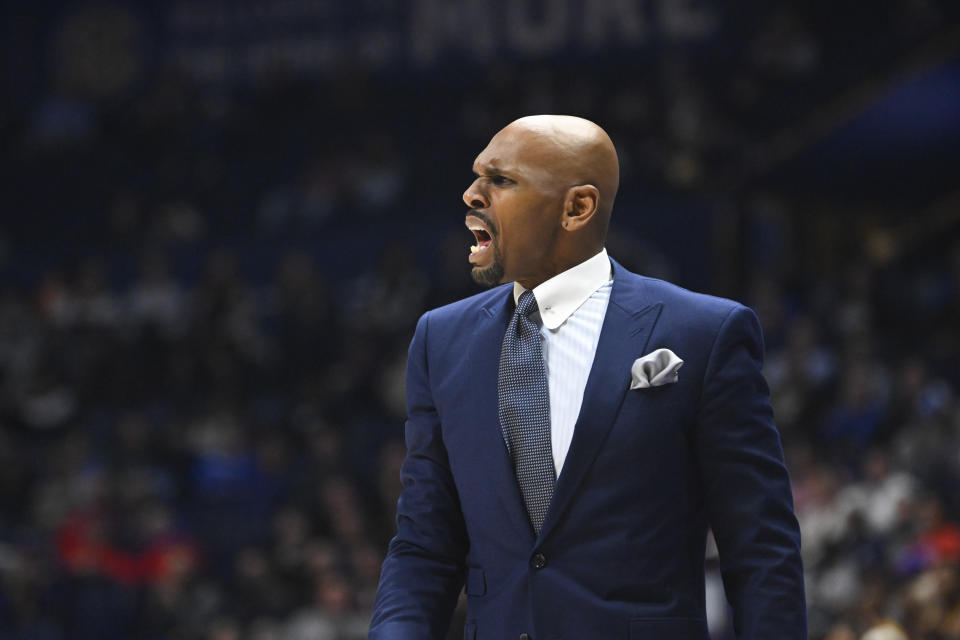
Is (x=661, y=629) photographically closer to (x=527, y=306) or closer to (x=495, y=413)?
(x=495, y=413)

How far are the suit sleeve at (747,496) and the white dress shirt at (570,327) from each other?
21 centimetres

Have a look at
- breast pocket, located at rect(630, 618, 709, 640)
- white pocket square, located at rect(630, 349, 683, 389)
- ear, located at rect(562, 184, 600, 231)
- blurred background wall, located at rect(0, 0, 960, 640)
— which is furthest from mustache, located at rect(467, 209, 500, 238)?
blurred background wall, located at rect(0, 0, 960, 640)

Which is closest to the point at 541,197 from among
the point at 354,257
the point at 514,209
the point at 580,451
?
the point at 514,209

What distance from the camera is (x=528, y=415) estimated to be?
2084mm

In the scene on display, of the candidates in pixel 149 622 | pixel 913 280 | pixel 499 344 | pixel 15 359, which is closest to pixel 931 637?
pixel 499 344

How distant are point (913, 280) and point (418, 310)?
4014 millimetres

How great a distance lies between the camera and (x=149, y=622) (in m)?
8.07

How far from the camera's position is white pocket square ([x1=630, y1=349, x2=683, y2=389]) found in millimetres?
2021

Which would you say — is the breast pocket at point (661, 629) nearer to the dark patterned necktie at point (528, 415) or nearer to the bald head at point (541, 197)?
the dark patterned necktie at point (528, 415)

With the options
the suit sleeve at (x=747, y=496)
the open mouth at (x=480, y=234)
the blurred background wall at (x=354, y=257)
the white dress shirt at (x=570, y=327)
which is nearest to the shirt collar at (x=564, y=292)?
the white dress shirt at (x=570, y=327)

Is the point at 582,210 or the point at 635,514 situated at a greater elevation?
the point at 582,210

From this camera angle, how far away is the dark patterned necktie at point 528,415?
6.72ft

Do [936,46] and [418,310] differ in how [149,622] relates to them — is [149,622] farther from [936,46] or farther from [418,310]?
[936,46]

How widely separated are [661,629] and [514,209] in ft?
2.35
